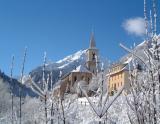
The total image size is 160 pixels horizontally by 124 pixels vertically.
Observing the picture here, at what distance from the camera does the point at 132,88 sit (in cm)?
929

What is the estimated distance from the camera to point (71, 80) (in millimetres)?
115938

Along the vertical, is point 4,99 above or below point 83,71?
below

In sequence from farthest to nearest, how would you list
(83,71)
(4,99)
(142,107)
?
1. (83,71)
2. (4,99)
3. (142,107)

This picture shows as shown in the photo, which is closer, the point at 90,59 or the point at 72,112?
the point at 72,112

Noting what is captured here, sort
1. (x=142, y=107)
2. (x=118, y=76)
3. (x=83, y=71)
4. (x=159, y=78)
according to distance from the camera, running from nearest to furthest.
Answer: (x=159, y=78) → (x=142, y=107) → (x=118, y=76) → (x=83, y=71)

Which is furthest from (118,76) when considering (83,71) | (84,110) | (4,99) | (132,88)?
(132,88)

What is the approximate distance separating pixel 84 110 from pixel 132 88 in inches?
1644

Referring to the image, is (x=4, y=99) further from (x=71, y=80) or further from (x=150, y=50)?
(x=150, y=50)

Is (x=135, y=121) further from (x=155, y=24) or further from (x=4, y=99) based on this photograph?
(x=4, y=99)

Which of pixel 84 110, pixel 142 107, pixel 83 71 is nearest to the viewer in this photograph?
pixel 142 107

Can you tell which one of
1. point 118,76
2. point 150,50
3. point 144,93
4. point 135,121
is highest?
point 118,76

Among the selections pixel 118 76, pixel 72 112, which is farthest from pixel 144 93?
pixel 118 76

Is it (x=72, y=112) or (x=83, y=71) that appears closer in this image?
(x=72, y=112)

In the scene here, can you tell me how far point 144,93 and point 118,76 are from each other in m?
89.3
